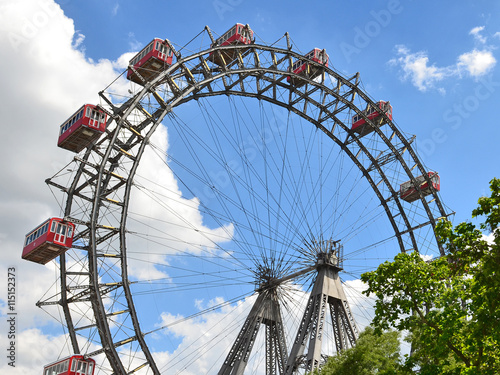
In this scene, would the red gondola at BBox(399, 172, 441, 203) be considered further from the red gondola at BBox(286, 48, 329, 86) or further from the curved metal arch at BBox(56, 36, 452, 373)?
the red gondola at BBox(286, 48, 329, 86)

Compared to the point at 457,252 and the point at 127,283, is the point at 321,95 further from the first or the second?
the point at 457,252

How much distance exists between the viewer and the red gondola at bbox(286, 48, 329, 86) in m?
41.8

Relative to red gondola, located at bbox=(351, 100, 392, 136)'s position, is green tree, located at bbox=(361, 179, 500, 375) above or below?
below

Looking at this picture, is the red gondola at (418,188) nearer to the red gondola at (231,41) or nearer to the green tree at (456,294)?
the red gondola at (231,41)

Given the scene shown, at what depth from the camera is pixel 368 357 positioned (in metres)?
29.2

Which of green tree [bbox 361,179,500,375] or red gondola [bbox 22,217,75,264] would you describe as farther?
red gondola [bbox 22,217,75,264]

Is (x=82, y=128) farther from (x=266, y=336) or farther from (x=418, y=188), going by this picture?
(x=418, y=188)

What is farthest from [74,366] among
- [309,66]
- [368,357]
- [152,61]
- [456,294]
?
[309,66]

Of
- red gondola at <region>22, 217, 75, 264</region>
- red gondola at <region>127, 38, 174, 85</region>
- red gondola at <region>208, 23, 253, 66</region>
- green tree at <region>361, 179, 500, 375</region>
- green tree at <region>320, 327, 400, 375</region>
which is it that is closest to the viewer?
green tree at <region>361, 179, 500, 375</region>

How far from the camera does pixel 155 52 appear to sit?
34781mm

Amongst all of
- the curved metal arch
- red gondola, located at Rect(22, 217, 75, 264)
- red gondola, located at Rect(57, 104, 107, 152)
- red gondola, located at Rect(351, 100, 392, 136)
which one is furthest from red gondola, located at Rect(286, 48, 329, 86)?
red gondola, located at Rect(22, 217, 75, 264)

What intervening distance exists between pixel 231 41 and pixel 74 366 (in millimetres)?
21226

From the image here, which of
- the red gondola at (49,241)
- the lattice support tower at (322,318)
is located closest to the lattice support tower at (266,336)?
the lattice support tower at (322,318)

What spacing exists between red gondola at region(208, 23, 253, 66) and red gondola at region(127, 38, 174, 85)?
2884 millimetres
